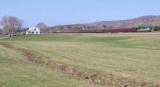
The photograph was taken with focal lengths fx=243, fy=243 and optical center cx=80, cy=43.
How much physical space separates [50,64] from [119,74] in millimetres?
9090

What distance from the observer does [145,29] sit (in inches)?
3376

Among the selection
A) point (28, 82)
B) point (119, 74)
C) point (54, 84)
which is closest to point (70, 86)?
point (54, 84)

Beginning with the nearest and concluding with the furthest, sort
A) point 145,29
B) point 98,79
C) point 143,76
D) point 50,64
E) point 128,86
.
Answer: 1. point 128,86
2. point 143,76
3. point 98,79
4. point 50,64
5. point 145,29

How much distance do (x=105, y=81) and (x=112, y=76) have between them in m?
0.56

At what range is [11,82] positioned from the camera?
12.3 m

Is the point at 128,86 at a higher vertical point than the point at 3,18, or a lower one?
lower

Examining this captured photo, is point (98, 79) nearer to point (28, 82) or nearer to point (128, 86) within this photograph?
point (128, 86)

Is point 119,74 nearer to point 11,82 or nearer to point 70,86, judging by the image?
point 70,86

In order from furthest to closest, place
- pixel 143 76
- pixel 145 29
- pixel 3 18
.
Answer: pixel 3 18, pixel 145 29, pixel 143 76

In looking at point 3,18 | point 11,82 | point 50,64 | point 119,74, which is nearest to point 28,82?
point 11,82

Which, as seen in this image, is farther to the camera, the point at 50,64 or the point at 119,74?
the point at 50,64

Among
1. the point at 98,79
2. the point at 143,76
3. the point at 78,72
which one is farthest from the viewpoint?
the point at 78,72

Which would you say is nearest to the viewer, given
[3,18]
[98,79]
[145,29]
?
[98,79]

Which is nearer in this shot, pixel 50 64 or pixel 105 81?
pixel 105 81
